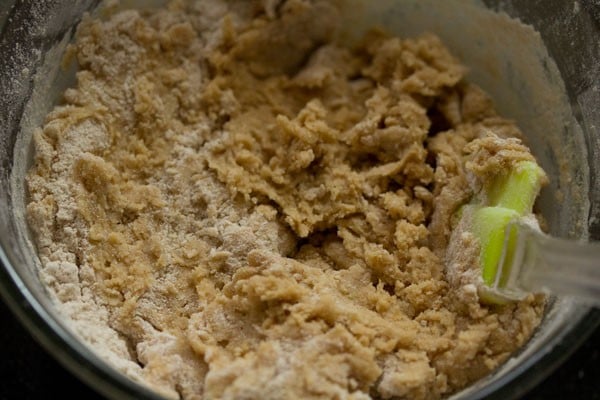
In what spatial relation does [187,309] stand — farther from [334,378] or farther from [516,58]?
[516,58]

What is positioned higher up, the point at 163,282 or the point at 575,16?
the point at 575,16

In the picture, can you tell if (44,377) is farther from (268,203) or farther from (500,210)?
(500,210)

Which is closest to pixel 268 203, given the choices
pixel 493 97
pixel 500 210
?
pixel 500 210

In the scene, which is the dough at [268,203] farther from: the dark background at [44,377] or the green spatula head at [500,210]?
the dark background at [44,377]

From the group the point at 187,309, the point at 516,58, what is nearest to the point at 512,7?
the point at 516,58

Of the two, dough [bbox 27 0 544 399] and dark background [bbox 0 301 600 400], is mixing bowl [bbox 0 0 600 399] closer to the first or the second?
dough [bbox 27 0 544 399]

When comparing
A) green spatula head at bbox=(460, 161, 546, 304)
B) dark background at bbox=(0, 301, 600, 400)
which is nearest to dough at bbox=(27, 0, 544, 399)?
green spatula head at bbox=(460, 161, 546, 304)
